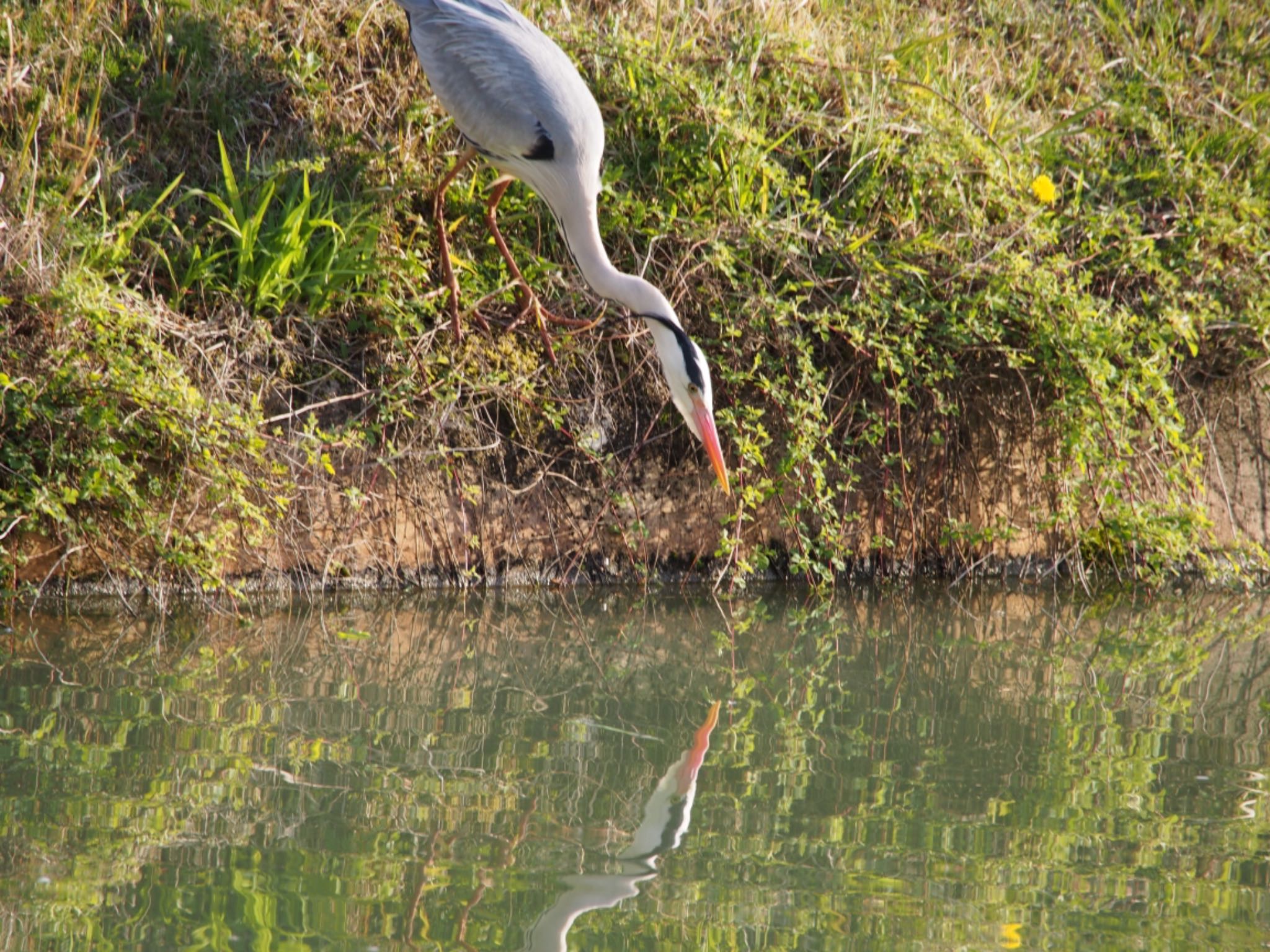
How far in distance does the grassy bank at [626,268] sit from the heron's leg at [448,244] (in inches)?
3.3

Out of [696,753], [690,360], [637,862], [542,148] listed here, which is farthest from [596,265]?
[637,862]

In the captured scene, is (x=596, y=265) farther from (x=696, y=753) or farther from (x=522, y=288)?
(x=696, y=753)

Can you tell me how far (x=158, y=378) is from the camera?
3.71 meters

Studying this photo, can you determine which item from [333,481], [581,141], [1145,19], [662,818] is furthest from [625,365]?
[1145,19]

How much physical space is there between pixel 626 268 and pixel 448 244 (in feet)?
Answer: 2.36

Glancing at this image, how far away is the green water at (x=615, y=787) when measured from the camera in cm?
195

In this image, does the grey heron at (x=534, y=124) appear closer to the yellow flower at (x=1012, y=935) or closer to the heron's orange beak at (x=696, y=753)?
the heron's orange beak at (x=696, y=753)

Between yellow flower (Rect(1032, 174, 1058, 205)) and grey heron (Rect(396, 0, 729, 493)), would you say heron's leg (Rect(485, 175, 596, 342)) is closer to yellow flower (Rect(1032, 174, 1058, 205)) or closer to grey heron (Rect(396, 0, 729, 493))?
grey heron (Rect(396, 0, 729, 493))

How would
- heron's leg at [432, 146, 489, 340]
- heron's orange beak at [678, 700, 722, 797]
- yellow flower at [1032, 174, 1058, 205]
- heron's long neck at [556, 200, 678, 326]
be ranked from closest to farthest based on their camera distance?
1. heron's orange beak at [678, 700, 722, 797]
2. heron's long neck at [556, 200, 678, 326]
3. heron's leg at [432, 146, 489, 340]
4. yellow flower at [1032, 174, 1058, 205]

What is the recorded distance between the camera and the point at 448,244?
4.57 meters

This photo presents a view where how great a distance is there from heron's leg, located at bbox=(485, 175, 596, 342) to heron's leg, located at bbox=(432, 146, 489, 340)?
0.51 feet

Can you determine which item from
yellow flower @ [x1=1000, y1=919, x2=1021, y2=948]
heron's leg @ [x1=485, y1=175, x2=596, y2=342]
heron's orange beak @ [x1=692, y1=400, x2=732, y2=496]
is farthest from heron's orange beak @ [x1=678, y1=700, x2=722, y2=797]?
heron's leg @ [x1=485, y1=175, x2=596, y2=342]

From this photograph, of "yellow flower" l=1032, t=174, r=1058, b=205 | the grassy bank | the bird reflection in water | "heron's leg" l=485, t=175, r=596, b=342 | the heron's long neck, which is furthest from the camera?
"yellow flower" l=1032, t=174, r=1058, b=205

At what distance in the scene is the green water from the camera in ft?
6.38
